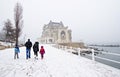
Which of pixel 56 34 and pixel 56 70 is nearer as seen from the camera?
pixel 56 70

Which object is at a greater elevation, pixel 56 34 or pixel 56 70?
pixel 56 34

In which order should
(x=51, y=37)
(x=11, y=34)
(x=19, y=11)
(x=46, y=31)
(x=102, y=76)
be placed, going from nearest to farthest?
(x=102, y=76)
(x=19, y=11)
(x=11, y=34)
(x=51, y=37)
(x=46, y=31)

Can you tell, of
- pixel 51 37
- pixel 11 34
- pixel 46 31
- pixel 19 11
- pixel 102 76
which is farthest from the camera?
pixel 46 31

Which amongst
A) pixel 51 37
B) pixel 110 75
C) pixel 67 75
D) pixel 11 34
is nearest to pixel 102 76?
pixel 110 75

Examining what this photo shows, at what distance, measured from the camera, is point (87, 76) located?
600cm

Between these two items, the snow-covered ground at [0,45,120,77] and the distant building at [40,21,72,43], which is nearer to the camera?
the snow-covered ground at [0,45,120,77]

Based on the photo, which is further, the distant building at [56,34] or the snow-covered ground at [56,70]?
the distant building at [56,34]

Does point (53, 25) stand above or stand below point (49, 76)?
above

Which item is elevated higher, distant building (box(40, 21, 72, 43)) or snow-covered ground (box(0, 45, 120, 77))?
distant building (box(40, 21, 72, 43))

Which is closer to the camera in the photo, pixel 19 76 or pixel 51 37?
pixel 19 76

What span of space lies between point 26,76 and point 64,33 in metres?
85.4

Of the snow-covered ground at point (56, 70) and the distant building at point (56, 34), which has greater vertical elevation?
the distant building at point (56, 34)

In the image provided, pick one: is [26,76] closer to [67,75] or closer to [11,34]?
[67,75]

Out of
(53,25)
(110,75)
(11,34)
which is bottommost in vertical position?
(110,75)
